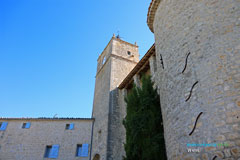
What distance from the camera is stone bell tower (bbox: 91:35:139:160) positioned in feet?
42.1

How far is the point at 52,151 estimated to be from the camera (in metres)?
14.5

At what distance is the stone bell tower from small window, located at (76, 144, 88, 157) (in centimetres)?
63

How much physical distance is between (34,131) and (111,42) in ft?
34.3

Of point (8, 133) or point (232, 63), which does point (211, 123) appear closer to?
point (232, 63)

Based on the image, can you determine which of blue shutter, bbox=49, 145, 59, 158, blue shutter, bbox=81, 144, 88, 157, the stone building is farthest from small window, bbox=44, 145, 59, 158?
the stone building

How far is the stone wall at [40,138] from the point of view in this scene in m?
14.3

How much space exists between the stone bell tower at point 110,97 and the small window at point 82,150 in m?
0.63

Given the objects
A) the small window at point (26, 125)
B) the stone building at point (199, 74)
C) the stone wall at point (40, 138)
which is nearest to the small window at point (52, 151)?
the stone wall at point (40, 138)

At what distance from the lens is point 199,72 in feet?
16.9

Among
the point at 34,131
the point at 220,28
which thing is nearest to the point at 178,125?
the point at 220,28

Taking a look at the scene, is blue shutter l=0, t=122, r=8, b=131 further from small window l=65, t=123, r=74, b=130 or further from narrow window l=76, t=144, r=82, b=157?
narrow window l=76, t=144, r=82, b=157

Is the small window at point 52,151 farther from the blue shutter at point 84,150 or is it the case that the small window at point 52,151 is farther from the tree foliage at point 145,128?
the tree foliage at point 145,128

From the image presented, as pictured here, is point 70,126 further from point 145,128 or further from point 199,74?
point 199,74

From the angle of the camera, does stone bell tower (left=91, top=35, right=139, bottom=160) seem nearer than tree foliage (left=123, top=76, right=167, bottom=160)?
No
